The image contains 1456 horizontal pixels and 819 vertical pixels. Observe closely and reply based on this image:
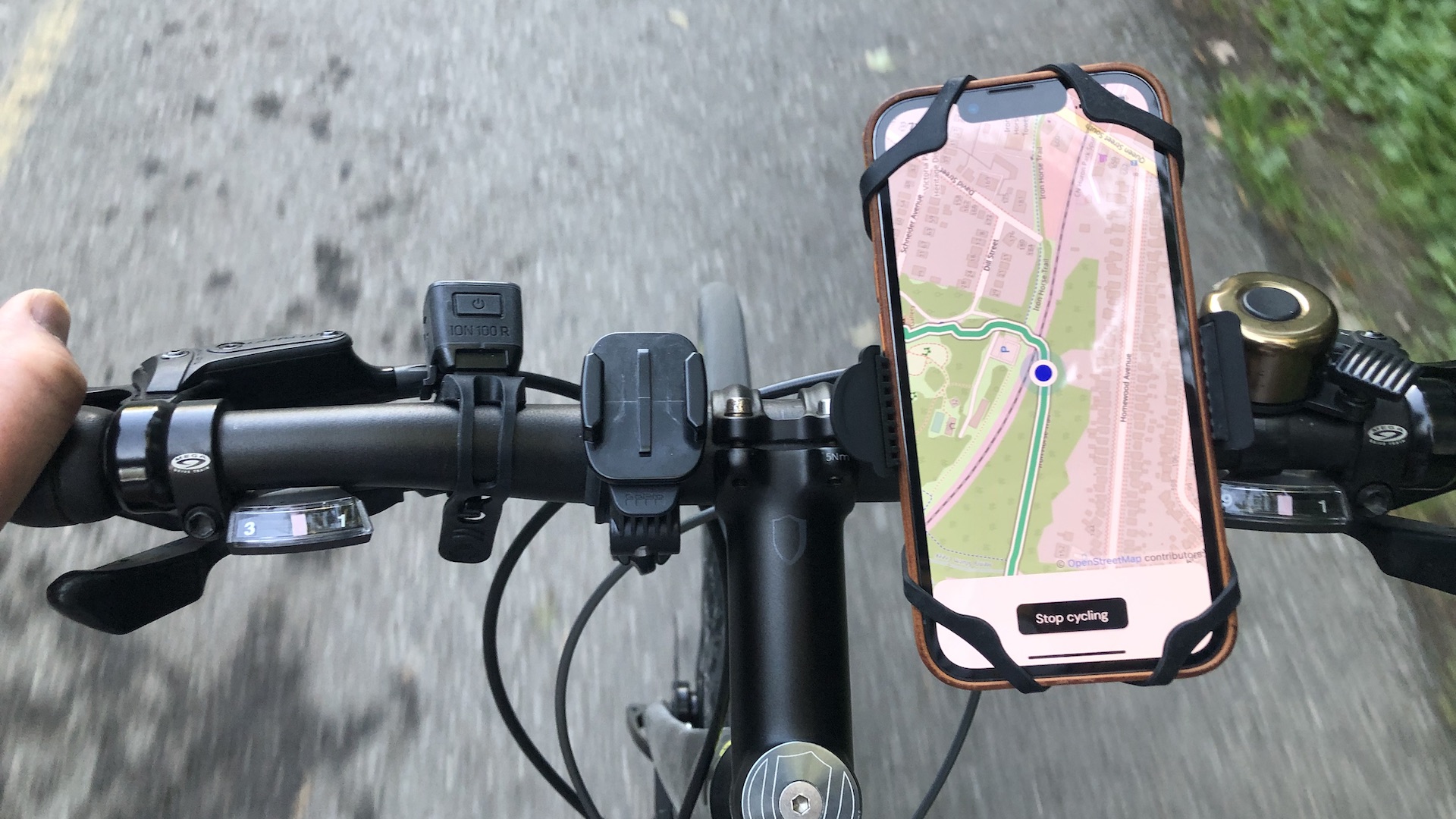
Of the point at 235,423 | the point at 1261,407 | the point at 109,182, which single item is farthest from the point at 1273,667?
the point at 109,182

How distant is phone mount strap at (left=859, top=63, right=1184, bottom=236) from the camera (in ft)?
2.72

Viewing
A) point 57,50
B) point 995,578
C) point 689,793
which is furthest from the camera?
point 57,50

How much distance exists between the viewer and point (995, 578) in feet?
2.54

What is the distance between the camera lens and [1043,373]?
804mm

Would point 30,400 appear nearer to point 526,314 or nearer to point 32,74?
point 526,314

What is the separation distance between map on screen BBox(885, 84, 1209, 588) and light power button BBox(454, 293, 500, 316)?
36cm

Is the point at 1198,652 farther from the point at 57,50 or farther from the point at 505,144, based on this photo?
the point at 57,50

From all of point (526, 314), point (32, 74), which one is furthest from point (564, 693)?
point (32, 74)

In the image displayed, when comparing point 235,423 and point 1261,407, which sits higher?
point 235,423

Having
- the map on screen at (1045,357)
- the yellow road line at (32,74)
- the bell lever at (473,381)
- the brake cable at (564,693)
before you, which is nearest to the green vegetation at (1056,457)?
the map on screen at (1045,357)

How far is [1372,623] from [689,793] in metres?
1.65

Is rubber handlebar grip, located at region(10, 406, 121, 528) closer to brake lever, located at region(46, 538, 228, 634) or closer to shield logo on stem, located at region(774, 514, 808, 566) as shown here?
brake lever, located at region(46, 538, 228, 634)

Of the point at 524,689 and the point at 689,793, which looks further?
the point at 524,689

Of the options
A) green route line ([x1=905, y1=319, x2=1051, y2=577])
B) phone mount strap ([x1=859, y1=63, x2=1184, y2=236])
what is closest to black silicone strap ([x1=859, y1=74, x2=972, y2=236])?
phone mount strap ([x1=859, y1=63, x2=1184, y2=236])
